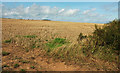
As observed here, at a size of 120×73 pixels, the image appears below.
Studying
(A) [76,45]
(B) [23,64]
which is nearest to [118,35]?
(A) [76,45]

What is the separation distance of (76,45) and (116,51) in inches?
83.4

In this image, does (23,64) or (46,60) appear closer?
(23,64)

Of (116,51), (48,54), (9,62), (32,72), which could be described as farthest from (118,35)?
(9,62)

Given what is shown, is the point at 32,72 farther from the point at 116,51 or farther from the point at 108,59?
the point at 116,51

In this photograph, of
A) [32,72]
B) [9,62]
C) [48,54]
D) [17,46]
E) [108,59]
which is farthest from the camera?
[17,46]

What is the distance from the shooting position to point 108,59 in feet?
20.7

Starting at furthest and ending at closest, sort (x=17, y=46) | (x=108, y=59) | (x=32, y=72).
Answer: (x=17, y=46), (x=108, y=59), (x=32, y=72)

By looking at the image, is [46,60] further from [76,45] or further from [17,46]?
[17,46]

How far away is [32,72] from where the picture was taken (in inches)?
201

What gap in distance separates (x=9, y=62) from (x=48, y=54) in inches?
85.1

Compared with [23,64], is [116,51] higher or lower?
higher

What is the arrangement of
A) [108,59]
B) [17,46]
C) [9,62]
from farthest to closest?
[17,46]
[108,59]
[9,62]

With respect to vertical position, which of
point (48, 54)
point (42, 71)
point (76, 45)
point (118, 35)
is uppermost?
point (118, 35)

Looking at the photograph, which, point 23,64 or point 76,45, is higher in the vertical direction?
point 76,45
